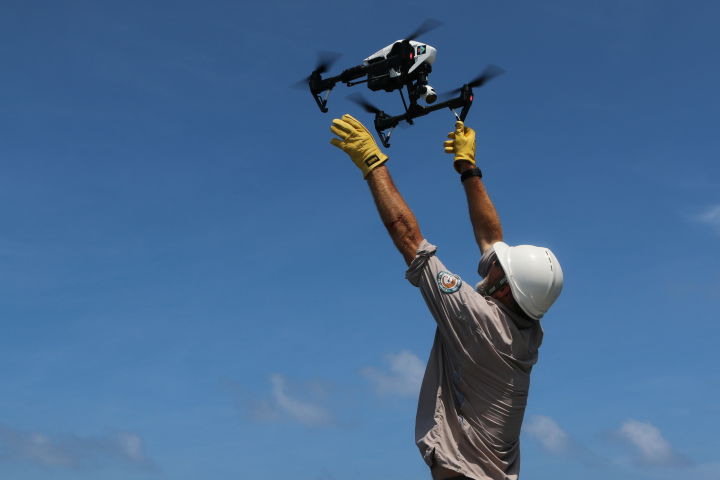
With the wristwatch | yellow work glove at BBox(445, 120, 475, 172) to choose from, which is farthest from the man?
yellow work glove at BBox(445, 120, 475, 172)

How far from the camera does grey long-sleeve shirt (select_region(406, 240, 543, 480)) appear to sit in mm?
6523

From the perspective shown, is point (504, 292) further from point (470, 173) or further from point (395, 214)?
point (470, 173)

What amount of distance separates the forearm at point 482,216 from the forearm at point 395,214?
1297mm

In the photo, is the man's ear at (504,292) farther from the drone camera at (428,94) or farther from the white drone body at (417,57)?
the drone camera at (428,94)

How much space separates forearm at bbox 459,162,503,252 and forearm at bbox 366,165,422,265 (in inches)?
51.0

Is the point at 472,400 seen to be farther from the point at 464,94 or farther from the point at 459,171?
the point at 464,94

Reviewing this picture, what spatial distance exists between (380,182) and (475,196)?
1.40 meters

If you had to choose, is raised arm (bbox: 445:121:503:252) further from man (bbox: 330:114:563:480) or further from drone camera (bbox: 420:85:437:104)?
drone camera (bbox: 420:85:437:104)

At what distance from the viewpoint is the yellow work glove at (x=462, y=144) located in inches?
323

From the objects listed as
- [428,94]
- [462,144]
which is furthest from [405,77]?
[462,144]

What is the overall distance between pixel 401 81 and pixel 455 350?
82.2 ft

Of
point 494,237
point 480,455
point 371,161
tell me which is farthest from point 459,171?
point 480,455

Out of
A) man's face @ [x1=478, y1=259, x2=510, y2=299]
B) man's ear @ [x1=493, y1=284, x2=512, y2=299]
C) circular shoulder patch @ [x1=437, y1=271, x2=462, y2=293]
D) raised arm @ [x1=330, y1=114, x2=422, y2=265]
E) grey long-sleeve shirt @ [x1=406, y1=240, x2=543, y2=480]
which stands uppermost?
raised arm @ [x1=330, y1=114, x2=422, y2=265]

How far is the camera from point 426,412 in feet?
22.3
